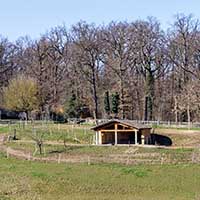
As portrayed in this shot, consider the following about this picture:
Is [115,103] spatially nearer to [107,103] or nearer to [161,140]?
[107,103]

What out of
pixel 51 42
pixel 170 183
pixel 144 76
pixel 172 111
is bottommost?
pixel 170 183

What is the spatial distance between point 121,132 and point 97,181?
27868 mm

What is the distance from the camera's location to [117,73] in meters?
90.5

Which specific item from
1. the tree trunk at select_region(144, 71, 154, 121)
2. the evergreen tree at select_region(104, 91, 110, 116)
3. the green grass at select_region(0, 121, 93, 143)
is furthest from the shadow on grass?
the evergreen tree at select_region(104, 91, 110, 116)

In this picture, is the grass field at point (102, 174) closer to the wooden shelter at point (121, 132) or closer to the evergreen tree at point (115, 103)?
the wooden shelter at point (121, 132)

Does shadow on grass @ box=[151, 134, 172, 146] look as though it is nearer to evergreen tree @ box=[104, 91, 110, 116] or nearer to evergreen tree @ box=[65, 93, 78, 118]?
evergreen tree @ box=[104, 91, 110, 116]

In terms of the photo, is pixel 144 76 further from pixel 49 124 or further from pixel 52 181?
pixel 52 181

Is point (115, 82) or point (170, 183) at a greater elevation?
point (115, 82)

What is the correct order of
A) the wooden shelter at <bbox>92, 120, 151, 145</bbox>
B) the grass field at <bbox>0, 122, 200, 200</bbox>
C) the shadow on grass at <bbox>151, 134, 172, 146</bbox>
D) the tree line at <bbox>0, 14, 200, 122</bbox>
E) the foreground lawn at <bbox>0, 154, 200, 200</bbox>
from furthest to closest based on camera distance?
the tree line at <bbox>0, 14, 200, 122</bbox>, the shadow on grass at <bbox>151, 134, 172, 146</bbox>, the wooden shelter at <bbox>92, 120, 151, 145</bbox>, the grass field at <bbox>0, 122, 200, 200</bbox>, the foreground lawn at <bbox>0, 154, 200, 200</bbox>

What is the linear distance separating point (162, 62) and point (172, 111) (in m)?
8.00

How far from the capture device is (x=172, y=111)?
91438 millimetres

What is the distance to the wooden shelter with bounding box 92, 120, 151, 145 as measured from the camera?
67250mm

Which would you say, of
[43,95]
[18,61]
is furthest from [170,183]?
[18,61]

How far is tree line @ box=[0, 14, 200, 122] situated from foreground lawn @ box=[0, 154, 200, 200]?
3697 cm
